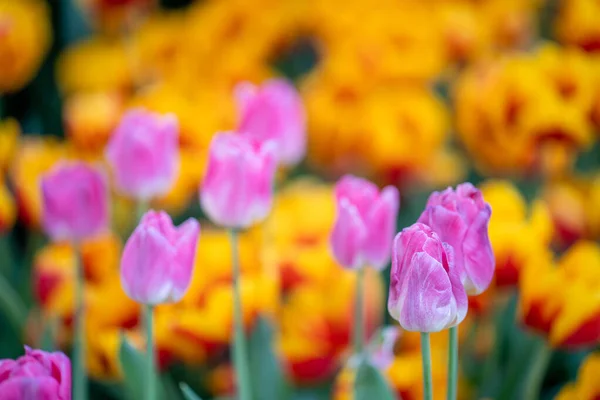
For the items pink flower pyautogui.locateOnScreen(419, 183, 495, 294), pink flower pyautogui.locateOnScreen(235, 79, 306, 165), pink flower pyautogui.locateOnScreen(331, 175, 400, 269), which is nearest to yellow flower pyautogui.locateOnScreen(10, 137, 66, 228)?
pink flower pyautogui.locateOnScreen(235, 79, 306, 165)

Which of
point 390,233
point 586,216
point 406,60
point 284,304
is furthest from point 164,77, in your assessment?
point 390,233

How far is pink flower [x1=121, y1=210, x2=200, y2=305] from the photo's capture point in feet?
1.46

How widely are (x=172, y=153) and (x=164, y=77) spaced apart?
0.67m

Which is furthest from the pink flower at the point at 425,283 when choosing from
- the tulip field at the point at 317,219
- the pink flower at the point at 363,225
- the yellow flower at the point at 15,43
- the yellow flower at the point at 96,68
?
the yellow flower at the point at 96,68

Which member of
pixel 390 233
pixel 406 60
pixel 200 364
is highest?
pixel 390 233

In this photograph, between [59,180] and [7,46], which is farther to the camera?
[7,46]

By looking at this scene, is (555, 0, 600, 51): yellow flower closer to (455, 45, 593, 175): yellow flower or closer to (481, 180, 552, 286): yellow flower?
(455, 45, 593, 175): yellow flower

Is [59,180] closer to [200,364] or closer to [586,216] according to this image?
[200,364]

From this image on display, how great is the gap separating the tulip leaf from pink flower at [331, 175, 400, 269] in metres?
0.07

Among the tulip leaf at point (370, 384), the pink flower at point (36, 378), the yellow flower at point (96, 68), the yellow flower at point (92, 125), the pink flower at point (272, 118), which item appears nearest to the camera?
the pink flower at point (36, 378)

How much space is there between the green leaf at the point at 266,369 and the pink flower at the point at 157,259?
201 mm

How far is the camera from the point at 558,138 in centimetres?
72

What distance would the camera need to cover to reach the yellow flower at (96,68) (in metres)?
1.23

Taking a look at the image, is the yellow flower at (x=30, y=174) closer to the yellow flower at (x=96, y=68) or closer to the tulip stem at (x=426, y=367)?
the yellow flower at (x=96, y=68)
